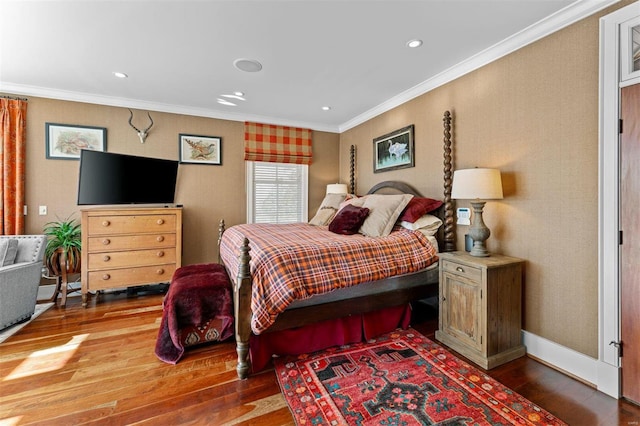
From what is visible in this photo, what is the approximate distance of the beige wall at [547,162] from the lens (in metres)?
1.86

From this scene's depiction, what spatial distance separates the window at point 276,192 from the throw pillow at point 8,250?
256 cm

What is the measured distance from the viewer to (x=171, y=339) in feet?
6.88

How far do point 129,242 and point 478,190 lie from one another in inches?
148

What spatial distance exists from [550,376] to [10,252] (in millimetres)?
4744

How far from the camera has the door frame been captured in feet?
5.53

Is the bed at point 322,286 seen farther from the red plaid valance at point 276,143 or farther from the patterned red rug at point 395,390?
the red plaid valance at point 276,143

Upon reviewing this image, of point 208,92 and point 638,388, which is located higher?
point 208,92

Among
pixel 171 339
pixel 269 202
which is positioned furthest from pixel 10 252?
pixel 269 202

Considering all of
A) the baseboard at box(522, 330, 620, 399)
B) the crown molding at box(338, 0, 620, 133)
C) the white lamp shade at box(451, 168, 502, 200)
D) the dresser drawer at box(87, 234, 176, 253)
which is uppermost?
A: the crown molding at box(338, 0, 620, 133)

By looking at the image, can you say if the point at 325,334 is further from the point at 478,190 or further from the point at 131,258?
the point at 131,258

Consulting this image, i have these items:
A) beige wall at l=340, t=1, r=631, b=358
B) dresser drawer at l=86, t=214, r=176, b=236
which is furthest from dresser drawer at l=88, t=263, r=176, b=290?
beige wall at l=340, t=1, r=631, b=358

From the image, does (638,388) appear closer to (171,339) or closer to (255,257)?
(255,257)

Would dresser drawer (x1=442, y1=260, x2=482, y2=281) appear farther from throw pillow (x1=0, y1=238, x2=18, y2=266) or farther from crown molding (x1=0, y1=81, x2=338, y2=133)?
throw pillow (x1=0, y1=238, x2=18, y2=266)

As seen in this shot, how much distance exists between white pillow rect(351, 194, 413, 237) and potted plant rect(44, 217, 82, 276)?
132 inches
